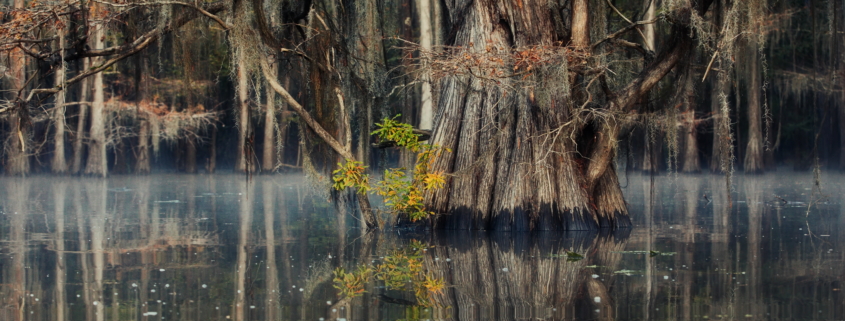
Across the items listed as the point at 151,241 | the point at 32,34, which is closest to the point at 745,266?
the point at 151,241

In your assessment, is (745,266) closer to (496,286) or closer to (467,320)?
(496,286)

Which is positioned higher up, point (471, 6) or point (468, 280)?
point (471, 6)

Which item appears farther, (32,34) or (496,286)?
(32,34)

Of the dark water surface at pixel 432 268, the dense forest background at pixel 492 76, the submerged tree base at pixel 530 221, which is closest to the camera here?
the dark water surface at pixel 432 268

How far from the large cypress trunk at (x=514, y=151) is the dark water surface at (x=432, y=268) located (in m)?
0.41

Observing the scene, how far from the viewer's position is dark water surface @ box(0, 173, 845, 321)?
6.33m

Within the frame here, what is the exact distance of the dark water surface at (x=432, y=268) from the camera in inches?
249

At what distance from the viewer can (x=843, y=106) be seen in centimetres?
2962

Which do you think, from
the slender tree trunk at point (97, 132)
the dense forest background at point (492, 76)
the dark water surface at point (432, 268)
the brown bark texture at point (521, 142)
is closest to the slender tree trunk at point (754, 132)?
the dark water surface at point (432, 268)

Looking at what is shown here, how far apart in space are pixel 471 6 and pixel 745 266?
526 centimetres

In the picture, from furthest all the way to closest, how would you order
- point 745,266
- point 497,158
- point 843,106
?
point 843,106, point 497,158, point 745,266

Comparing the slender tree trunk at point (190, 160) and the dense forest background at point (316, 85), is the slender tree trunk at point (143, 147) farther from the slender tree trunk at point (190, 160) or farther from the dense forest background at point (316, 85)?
the slender tree trunk at point (190, 160)

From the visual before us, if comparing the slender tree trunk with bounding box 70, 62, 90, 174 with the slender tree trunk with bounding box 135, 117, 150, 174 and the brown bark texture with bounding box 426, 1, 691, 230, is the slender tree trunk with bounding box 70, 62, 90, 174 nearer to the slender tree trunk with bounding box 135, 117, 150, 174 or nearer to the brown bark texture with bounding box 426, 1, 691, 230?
the slender tree trunk with bounding box 135, 117, 150, 174

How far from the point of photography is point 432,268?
27.7ft
